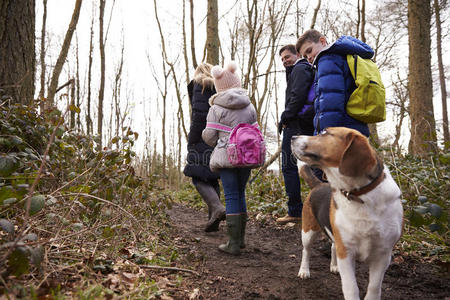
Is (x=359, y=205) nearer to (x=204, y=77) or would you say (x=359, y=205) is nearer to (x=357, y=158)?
(x=357, y=158)

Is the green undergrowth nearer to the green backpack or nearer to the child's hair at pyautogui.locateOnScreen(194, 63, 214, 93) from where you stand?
the child's hair at pyautogui.locateOnScreen(194, 63, 214, 93)

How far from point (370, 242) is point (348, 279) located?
298 mm

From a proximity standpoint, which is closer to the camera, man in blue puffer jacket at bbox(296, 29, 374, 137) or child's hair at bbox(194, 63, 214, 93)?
man in blue puffer jacket at bbox(296, 29, 374, 137)

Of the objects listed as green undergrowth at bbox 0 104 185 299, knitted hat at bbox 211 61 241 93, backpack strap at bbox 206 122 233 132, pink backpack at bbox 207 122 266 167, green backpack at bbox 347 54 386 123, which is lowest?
green undergrowth at bbox 0 104 185 299

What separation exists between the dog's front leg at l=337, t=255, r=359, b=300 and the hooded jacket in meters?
3.08

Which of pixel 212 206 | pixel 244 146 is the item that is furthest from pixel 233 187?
pixel 212 206

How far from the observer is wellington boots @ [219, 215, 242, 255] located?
3799mm

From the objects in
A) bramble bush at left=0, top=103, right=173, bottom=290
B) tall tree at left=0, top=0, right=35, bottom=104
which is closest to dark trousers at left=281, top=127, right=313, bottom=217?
bramble bush at left=0, top=103, right=173, bottom=290

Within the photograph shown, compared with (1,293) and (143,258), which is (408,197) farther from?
(1,293)

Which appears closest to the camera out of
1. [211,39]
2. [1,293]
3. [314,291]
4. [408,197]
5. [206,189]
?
[1,293]

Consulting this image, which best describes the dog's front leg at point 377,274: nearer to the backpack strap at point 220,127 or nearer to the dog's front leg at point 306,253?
the dog's front leg at point 306,253

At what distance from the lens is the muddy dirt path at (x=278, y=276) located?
2.70 m

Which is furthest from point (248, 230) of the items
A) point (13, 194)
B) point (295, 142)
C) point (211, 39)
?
point (211, 39)

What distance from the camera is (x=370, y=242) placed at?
217cm
